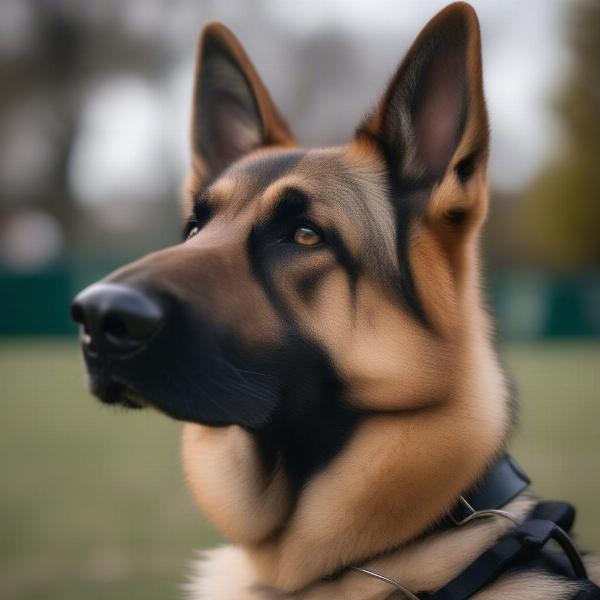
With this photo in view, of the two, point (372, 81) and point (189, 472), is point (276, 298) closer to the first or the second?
point (189, 472)

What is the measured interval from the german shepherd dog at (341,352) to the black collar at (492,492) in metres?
0.03

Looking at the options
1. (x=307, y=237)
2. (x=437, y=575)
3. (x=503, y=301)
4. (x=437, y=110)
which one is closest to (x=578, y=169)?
(x=503, y=301)

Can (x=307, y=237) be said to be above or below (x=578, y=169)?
above

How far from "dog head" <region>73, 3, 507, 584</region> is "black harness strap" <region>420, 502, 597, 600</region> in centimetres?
25

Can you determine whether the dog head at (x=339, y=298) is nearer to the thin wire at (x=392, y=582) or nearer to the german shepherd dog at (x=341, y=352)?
the german shepherd dog at (x=341, y=352)

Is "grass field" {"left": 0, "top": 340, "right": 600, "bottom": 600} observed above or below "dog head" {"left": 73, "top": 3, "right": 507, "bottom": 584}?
below

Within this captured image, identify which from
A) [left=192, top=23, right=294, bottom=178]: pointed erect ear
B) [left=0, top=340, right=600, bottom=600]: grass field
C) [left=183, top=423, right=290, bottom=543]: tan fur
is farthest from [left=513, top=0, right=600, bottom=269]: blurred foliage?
[left=183, top=423, right=290, bottom=543]: tan fur

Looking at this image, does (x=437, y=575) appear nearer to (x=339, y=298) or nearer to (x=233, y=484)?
(x=233, y=484)

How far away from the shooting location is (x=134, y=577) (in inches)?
155

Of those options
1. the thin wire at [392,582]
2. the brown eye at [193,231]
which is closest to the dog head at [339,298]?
the brown eye at [193,231]

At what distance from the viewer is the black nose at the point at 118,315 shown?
1926mm

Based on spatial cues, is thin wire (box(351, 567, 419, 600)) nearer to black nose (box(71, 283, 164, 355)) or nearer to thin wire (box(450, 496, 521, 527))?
thin wire (box(450, 496, 521, 527))

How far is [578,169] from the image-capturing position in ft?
74.6

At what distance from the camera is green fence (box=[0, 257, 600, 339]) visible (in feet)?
55.7
